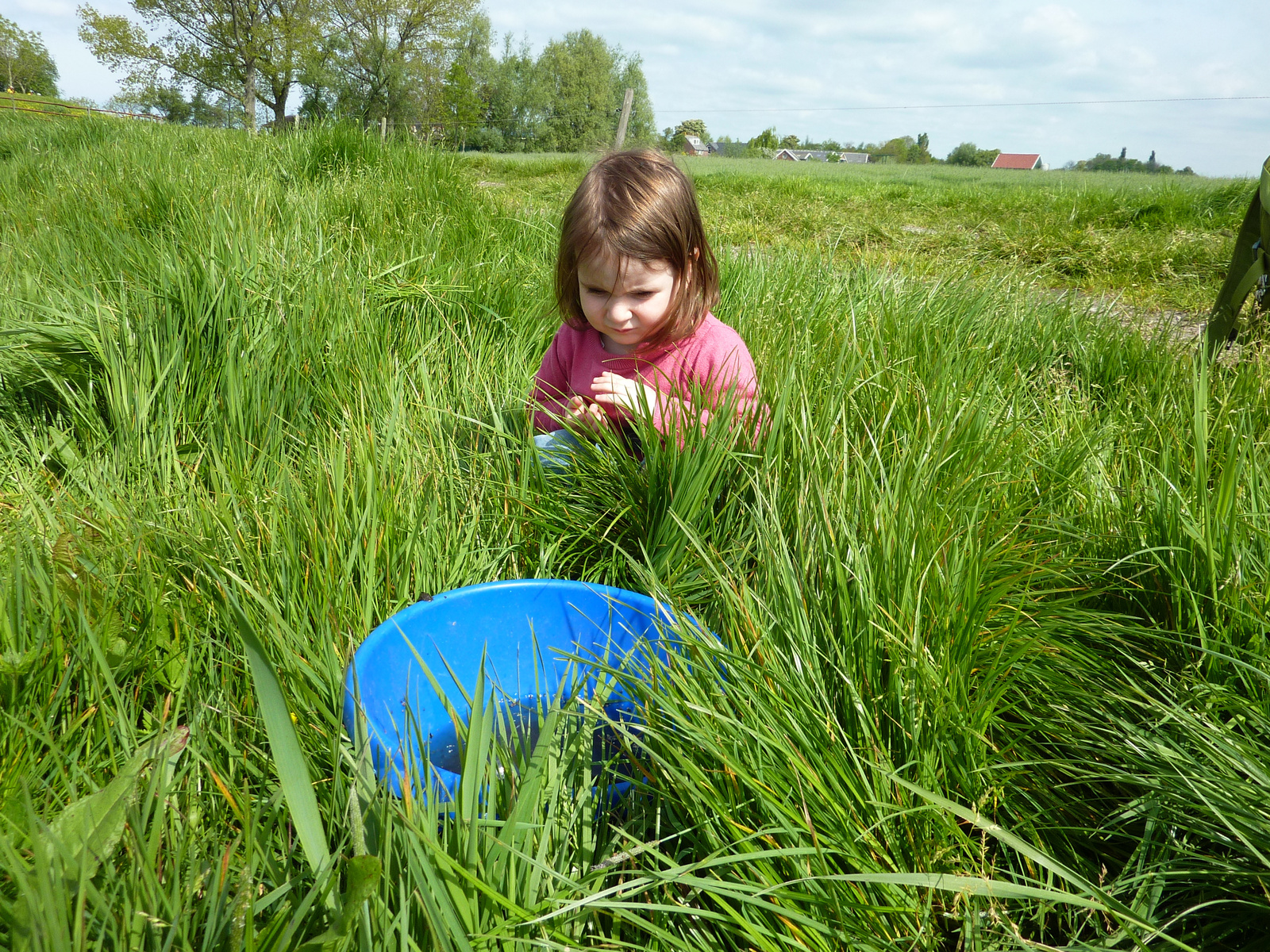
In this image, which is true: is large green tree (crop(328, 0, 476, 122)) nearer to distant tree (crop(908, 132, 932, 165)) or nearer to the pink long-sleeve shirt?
distant tree (crop(908, 132, 932, 165))

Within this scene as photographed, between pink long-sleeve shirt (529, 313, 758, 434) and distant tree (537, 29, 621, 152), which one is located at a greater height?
distant tree (537, 29, 621, 152)

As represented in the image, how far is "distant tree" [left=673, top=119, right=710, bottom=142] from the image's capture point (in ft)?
46.1

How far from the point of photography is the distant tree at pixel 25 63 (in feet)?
168

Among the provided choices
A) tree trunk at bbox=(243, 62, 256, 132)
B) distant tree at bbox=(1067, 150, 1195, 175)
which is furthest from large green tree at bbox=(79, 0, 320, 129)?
distant tree at bbox=(1067, 150, 1195, 175)

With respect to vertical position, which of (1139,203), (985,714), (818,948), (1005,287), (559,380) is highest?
(1139,203)

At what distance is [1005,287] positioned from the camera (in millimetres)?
2582

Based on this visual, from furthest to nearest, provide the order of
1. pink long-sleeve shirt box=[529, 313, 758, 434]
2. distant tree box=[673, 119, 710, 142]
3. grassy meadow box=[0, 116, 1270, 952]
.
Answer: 1. distant tree box=[673, 119, 710, 142]
2. pink long-sleeve shirt box=[529, 313, 758, 434]
3. grassy meadow box=[0, 116, 1270, 952]

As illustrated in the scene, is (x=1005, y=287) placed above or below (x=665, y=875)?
above

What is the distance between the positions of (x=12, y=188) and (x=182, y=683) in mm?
4654

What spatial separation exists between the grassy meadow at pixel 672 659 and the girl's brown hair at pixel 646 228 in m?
0.22

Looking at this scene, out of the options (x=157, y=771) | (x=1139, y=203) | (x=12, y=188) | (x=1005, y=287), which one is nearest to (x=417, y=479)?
(x=157, y=771)

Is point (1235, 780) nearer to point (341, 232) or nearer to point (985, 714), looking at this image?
point (985, 714)

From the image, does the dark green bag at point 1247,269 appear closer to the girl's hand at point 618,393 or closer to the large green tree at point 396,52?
the girl's hand at point 618,393

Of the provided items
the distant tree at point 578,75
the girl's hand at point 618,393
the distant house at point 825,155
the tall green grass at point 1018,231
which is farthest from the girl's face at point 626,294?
the distant tree at point 578,75
